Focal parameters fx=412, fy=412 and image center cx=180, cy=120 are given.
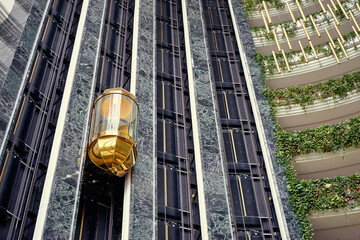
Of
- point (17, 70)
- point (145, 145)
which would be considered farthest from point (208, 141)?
point (17, 70)

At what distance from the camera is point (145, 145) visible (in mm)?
12047

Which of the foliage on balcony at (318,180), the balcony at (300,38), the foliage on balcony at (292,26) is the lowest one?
the foliage on balcony at (318,180)

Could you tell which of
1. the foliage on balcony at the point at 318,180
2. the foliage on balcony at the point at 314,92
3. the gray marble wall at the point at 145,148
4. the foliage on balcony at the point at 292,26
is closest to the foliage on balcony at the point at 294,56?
the foliage on balcony at the point at 314,92

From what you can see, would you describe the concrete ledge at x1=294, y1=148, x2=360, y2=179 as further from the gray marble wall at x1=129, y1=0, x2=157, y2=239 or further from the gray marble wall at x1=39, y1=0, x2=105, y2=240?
the gray marble wall at x1=39, y1=0, x2=105, y2=240

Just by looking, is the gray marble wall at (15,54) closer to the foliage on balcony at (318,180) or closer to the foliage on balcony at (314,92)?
the foliage on balcony at (318,180)

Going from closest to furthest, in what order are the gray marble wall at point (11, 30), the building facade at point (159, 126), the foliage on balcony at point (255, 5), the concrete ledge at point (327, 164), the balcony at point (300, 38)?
the building facade at point (159, 126)
the gray marble wall at point (11, 30)
the concrete ledge at point (327, 164)
the balcony at point (300, 38)
the foliage on balcony at point (255, 5)

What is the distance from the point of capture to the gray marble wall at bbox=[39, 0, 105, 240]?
9.03 metres

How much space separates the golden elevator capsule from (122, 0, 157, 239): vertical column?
71 centimetres

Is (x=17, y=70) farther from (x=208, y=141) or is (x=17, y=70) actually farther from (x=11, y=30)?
(x=208, y=141)

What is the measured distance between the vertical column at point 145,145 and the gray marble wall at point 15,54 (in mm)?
3460

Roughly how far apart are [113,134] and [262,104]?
6.76 meters

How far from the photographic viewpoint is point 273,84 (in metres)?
17.3

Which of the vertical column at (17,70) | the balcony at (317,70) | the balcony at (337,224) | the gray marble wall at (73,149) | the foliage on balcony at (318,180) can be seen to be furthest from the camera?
the balcony at (317,70)

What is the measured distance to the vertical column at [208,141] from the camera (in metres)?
11.3
